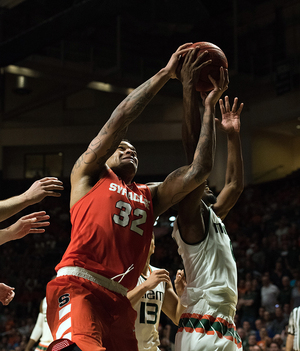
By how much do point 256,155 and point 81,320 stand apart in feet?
54.6

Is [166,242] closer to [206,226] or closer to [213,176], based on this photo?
[213,176]

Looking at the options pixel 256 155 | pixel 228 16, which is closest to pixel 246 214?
pixel 256 155

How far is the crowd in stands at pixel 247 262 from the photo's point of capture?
9531 millimetres

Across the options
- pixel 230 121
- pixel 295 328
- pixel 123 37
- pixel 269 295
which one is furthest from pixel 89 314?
pixel 123 37

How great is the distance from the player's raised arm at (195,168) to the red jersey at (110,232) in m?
0.23

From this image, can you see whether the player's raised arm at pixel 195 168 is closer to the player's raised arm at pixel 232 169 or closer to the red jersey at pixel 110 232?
the red jersey at pixel 110 232

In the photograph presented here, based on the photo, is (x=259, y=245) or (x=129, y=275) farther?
(x=259, y=245)

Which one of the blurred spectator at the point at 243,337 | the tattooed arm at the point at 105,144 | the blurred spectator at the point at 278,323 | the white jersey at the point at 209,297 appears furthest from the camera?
Result: the blurred spectator at the point at 278,323

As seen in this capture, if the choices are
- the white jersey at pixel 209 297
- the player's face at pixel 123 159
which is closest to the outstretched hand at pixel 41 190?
the player's face at pixel 123 159

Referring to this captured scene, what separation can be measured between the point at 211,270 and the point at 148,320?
1.21 metres

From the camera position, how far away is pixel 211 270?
3.43 m

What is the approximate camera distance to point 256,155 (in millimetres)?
18531

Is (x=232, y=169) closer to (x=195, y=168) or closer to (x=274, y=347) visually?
(x=195, y=168)

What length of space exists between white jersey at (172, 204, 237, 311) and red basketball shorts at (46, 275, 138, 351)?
690 millimetres
